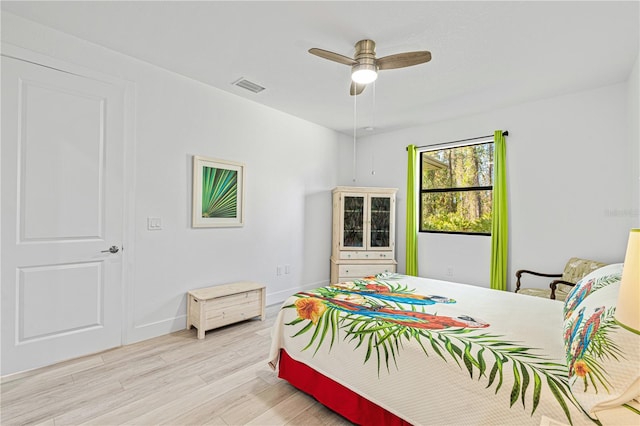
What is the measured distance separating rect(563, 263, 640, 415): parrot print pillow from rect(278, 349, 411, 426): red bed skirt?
80 centimetres

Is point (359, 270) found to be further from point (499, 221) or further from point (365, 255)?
point (499, 221)

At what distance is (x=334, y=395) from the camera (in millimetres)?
1806

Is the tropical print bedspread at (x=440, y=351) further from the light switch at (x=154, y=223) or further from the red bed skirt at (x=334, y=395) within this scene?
the light switch at (x=154, y=223)

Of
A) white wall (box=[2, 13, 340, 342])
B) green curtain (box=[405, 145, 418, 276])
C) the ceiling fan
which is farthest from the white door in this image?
green curtain (box=[405, 145, 418, 276])

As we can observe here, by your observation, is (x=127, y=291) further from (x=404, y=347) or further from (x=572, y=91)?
(x=572, y=91)

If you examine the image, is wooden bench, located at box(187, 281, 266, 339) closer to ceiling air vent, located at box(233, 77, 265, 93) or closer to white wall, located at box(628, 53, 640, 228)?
ceiling air vent, located at box(233, 77, 265, 93)

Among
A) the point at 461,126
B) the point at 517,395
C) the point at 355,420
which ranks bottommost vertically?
the point at 355,420

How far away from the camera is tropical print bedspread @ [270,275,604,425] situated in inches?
48.0

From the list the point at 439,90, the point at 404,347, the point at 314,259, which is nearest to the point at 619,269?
the point at 404,347

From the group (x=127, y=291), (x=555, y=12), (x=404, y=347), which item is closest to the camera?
(x=404, y=347)

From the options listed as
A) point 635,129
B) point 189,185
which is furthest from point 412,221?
point 189,185

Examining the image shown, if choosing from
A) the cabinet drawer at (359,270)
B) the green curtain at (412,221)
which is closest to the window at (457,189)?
the green curtain at (412,221)

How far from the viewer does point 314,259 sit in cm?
461

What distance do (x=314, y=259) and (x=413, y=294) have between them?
242cm
